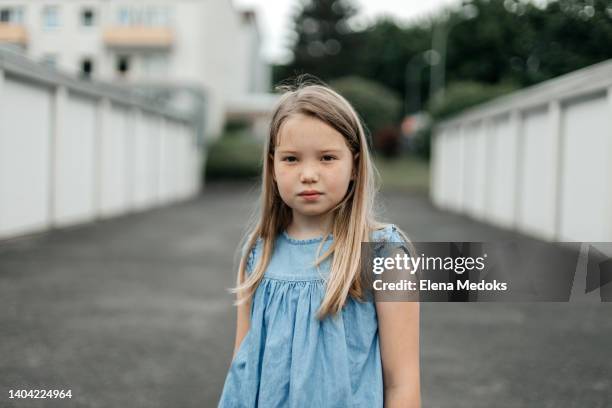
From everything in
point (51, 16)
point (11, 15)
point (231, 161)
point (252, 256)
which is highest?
point (231, 161)

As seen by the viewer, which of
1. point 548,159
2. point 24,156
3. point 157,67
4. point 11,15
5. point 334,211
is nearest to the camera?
point 334,211

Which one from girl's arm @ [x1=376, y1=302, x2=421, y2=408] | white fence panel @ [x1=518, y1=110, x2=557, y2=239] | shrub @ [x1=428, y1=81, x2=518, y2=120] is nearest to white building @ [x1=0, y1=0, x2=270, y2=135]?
girl's arm @ [x1=376, y1=302, x2=421, y2=408]

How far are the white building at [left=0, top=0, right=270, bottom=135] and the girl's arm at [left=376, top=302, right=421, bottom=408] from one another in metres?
3.58

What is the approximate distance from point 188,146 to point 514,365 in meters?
23.1

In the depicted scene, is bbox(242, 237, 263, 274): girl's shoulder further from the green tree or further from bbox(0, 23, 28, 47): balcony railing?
the green tree

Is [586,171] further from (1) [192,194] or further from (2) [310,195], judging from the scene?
(1) [192,194]

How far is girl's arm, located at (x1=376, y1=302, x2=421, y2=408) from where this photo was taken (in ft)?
4.78

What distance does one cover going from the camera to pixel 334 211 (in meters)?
1.56

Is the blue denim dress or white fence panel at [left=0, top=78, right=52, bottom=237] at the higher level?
white fence panel at [left=0, top=78, right=52, bottom=237]

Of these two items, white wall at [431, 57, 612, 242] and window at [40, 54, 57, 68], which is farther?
white wall at [431, 57, 612, 242]

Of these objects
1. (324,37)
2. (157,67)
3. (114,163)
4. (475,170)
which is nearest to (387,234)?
(114,163)

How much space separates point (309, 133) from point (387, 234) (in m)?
0.27

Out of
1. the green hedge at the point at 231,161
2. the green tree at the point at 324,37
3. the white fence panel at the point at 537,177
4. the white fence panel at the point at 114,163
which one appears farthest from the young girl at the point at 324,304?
the green tree at the point at 324,37

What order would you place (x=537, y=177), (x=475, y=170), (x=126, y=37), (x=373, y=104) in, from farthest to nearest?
(x=373, y=104)
(x=475, y=170)
(x=537, y=177)
(x=126, y=37)
